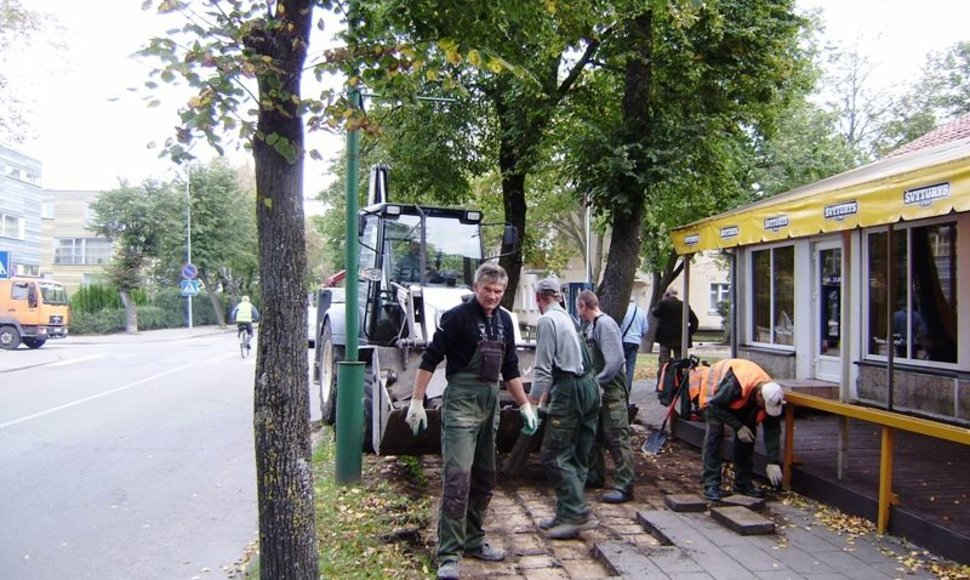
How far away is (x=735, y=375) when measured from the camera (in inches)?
255

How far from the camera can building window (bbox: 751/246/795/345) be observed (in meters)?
11.4

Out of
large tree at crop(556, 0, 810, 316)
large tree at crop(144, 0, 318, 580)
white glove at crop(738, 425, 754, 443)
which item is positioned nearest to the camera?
large tree at crop(144, 0, 318, 580)

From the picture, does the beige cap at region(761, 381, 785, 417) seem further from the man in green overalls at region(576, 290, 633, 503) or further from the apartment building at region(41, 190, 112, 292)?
the apartment building at region(41, 190, 112, 292)

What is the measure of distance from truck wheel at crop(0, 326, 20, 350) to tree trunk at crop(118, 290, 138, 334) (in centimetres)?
1358

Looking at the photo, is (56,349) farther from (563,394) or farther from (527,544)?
(527,544)

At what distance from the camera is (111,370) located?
60.6 ft

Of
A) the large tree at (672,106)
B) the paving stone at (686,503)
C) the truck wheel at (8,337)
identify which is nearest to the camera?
the paving stone at (686,503)

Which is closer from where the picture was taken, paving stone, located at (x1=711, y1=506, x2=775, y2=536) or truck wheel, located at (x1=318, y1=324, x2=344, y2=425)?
paving stone, located at (x1=711, y1=506, x2=775, y2=536)

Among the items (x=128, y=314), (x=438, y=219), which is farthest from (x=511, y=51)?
(x=128, y=314)

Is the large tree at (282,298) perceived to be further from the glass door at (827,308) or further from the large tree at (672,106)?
the glass door at (827,308)

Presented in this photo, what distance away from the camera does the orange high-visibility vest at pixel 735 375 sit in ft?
21.1

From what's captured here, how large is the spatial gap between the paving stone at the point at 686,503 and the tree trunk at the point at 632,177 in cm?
509

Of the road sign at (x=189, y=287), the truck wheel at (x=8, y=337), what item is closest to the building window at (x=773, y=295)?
the truck wheel at (x=8, y=337)

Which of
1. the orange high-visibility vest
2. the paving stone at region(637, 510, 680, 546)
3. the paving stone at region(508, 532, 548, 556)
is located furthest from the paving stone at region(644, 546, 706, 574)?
the orange high-visibility vest
